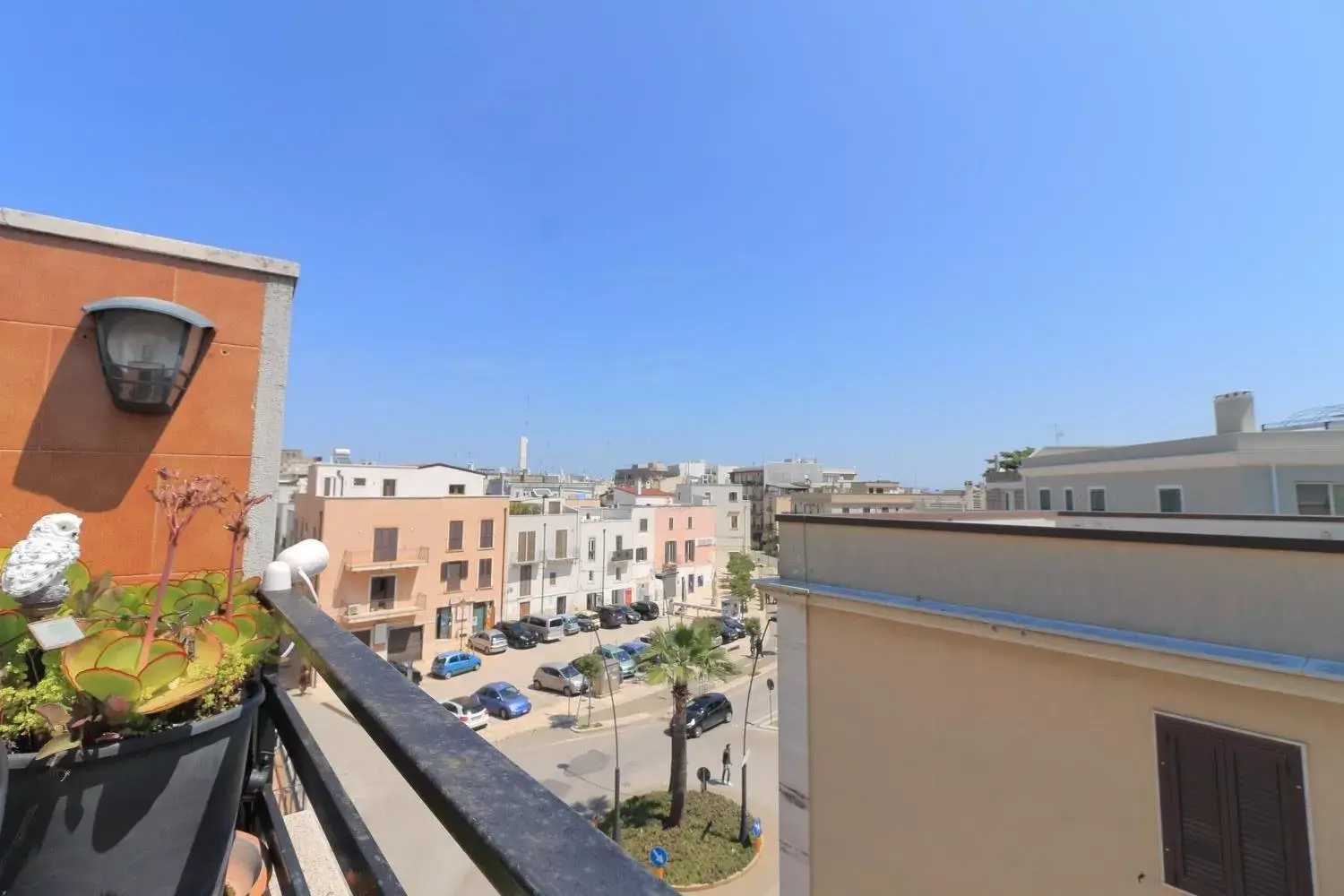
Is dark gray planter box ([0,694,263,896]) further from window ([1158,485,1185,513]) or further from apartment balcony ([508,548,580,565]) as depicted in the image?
apartment balcony ([508,548,580,565])

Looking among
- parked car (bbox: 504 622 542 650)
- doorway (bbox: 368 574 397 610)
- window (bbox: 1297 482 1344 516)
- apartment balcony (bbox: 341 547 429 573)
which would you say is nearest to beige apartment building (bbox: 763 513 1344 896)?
window (bbox: 1297 482 1344 516)

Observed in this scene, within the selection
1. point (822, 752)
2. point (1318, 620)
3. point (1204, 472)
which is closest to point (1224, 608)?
point (1318, 620)

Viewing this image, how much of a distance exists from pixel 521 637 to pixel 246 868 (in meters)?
23.4

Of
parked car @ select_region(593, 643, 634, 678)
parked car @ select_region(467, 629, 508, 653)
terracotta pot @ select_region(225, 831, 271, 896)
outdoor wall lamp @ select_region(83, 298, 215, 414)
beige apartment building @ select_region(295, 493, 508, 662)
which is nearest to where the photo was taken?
terracotta pot @ select_region(225, 831, 271, 896)

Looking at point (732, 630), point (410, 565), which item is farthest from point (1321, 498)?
point (410, 565)

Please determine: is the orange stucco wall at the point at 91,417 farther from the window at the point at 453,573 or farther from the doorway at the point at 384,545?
the window at the point at 453,573

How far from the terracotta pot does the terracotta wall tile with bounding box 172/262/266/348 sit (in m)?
2.28

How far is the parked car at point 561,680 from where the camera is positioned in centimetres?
1864

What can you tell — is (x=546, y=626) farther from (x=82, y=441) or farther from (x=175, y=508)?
(x=175, y=508)

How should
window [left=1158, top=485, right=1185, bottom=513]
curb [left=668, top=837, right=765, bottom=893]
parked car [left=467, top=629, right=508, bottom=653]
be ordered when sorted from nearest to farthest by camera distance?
curb [left=668, top=837, right=765, bottom=893] → window [left=1158, top=485, right=1185, bottom=513] → parked car [left=467, top=629, right=508, bottom=653]

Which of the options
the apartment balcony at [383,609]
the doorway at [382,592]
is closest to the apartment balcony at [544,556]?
the apartment balcony at [383,609]

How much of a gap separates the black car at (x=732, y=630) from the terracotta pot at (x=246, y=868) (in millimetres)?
24520

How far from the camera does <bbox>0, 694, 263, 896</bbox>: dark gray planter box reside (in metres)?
0.91

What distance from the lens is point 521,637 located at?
23344mm
